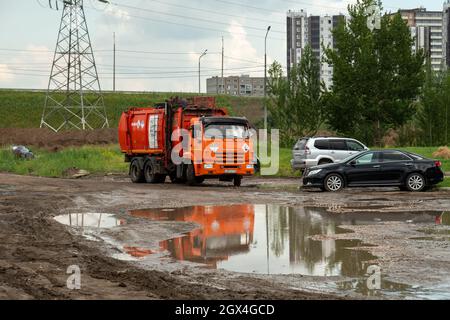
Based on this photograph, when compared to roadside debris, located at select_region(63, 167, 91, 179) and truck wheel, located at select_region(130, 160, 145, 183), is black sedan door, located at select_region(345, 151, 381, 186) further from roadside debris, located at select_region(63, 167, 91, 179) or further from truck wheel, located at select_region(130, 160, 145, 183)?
roadside debris, located at select_region(63, 167, 91, 179)

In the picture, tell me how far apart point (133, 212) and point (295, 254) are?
807 cm

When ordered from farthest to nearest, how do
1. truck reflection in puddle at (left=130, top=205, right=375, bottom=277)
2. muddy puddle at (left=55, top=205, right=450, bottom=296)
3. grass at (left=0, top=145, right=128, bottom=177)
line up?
grass at (left=0, top=145, right=128, bottom=177) → truck reflection in puddle at (left=130, top=205, right=375, bottom=277) → muddy puddle at (left=55, top=205, right=450, bottom=296)

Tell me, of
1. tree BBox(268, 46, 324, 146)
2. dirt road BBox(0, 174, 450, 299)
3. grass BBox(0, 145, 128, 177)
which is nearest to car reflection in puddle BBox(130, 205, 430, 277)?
dirt road BBox(0, 174, 450, 299)

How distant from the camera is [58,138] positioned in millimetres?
66375

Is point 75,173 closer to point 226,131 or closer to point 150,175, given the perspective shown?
point 150,175

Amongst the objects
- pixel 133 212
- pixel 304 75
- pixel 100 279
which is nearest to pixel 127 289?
pixel 100 279

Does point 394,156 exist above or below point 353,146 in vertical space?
below

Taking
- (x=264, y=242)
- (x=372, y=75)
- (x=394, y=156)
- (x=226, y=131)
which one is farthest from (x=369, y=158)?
(x=372, y=75)

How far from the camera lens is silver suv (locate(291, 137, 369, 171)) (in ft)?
109

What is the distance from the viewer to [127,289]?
9.48m

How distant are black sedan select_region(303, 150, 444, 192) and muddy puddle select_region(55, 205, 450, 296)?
588 cm

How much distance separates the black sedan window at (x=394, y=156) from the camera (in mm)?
26547

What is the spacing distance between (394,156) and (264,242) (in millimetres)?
13022
